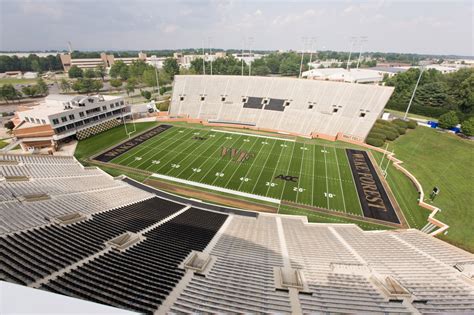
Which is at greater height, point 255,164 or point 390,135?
point 390,135

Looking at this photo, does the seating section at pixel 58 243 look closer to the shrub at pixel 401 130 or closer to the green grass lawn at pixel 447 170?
the green grass lawn at pixel 447 170

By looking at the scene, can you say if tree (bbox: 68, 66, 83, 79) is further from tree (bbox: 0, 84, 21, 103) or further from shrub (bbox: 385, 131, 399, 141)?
shrub (bbox: 385, 131, 399, 141)

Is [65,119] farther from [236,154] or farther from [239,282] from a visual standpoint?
[239,282]

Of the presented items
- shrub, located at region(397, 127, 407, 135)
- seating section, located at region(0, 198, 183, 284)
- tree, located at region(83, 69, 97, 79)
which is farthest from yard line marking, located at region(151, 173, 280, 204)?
tree, located at region(83, 69, 97, 79)

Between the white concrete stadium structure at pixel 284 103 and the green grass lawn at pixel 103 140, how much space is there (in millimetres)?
9310

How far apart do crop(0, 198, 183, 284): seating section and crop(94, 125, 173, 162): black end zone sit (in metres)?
18.6

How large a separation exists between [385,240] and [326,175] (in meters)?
12.6

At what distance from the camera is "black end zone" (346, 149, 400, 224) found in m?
22.2

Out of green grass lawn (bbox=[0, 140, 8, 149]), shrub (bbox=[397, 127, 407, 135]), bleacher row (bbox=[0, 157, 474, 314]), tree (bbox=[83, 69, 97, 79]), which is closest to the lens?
bleacher row (bbox=[0, 157, 474, 314])

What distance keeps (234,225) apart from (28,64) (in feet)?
547

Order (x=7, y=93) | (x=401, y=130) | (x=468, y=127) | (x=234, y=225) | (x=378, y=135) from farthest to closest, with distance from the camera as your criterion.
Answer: (x=7, y=93)
(x=401, y=130)
(x=378, y=135)
(x=468, y=127)
(x=234, y=225)

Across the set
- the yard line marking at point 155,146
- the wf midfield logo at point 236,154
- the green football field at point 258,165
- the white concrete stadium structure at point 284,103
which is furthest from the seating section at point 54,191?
the white concrete stadium structure at point 284,103

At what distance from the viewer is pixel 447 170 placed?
2884cm

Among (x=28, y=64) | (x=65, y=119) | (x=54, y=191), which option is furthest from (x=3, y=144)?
(x=28, y=64)
